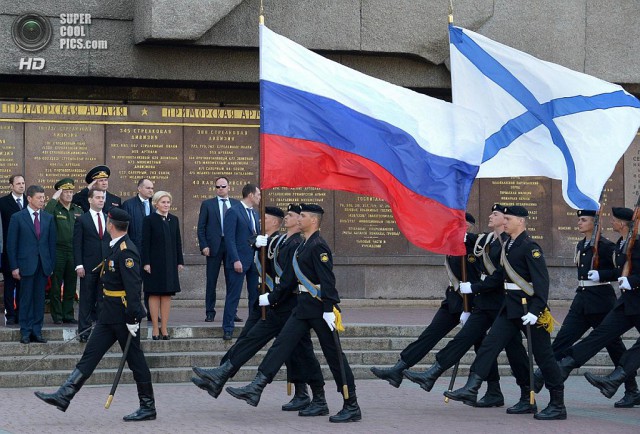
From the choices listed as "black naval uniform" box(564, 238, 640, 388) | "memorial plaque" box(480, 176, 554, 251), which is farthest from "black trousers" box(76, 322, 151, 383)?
"memorial plaque" box(480, 176, 554, 251)

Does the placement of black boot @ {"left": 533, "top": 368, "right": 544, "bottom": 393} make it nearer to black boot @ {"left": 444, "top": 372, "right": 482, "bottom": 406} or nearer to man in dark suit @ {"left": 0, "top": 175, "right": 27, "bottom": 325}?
black boot @ {"left": 444, "top": 372, "right": 482, "bottom": 406}

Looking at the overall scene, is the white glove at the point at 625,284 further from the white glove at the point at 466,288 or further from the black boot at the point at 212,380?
the black boot at the point at 212,380

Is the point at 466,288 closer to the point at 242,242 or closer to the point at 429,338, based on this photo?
the point at 429,338

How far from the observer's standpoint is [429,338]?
1220cm

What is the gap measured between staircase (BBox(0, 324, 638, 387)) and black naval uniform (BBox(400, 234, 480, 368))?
1.99 metres

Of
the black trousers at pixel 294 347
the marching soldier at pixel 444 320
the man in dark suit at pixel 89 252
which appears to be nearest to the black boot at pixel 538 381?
the marching soldier at pixel 444 320

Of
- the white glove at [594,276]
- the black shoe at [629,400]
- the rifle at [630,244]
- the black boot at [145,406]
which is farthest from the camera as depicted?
the white glove at [594,276]

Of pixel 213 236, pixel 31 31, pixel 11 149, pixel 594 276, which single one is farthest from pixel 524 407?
pixel 31 31

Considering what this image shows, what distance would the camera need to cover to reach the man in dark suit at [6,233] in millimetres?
14797

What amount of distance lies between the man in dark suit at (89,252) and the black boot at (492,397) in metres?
4.36

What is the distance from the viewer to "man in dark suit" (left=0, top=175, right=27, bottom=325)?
14797mm

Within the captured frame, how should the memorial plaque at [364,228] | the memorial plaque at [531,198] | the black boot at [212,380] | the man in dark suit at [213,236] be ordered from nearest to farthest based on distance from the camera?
the black boot at [212,380] < the man in dark suit at [213,236] < the memorial plaque at [364,228] < the memorial plaque at [531,198]

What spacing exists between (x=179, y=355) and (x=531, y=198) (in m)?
7.95

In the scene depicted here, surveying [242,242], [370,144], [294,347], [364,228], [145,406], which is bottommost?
[145,406]
